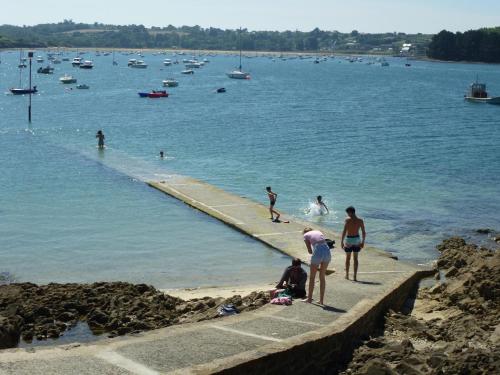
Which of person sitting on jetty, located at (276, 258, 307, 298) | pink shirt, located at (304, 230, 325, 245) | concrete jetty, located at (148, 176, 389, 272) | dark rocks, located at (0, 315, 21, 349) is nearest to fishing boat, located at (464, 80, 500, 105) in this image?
concrete jetty, located at (148, 176, 389, 272)

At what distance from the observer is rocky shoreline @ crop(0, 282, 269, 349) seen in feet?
61.9

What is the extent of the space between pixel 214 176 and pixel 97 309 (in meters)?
25.5

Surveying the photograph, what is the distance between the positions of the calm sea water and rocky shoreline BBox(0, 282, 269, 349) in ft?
10.2

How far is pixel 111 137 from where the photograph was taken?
2506 inches

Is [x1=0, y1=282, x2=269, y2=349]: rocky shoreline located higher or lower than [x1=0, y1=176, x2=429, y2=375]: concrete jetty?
lower

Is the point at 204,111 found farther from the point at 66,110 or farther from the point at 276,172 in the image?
the point at 276,172

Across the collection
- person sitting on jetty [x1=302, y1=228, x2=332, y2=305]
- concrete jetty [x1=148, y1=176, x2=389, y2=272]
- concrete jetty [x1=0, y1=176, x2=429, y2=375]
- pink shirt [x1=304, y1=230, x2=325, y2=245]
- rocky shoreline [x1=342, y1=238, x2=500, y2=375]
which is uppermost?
pink shirt [x1=304, y1=230, x2=325, y2=245]

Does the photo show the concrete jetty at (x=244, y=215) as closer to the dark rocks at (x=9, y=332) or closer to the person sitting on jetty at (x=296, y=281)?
the person sitting on jetty at (x=296, y=281)

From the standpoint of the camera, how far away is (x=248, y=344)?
14414 mm

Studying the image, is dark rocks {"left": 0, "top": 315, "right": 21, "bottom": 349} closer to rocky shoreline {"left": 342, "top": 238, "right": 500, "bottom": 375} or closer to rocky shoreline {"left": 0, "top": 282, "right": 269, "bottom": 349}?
rocky shoreline {"left": 0, "top": 282, "right": 269, "bottom": 349}

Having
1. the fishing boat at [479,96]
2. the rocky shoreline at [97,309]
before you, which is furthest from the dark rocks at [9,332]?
the fishing boat at [479,96]

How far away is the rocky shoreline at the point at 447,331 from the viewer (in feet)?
47.8

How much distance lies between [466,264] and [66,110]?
67.1 m

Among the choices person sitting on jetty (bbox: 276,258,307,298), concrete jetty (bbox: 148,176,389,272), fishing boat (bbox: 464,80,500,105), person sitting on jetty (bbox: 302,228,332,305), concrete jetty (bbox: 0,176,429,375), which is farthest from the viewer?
fishing boat (bbox: 464,80,500,105)
